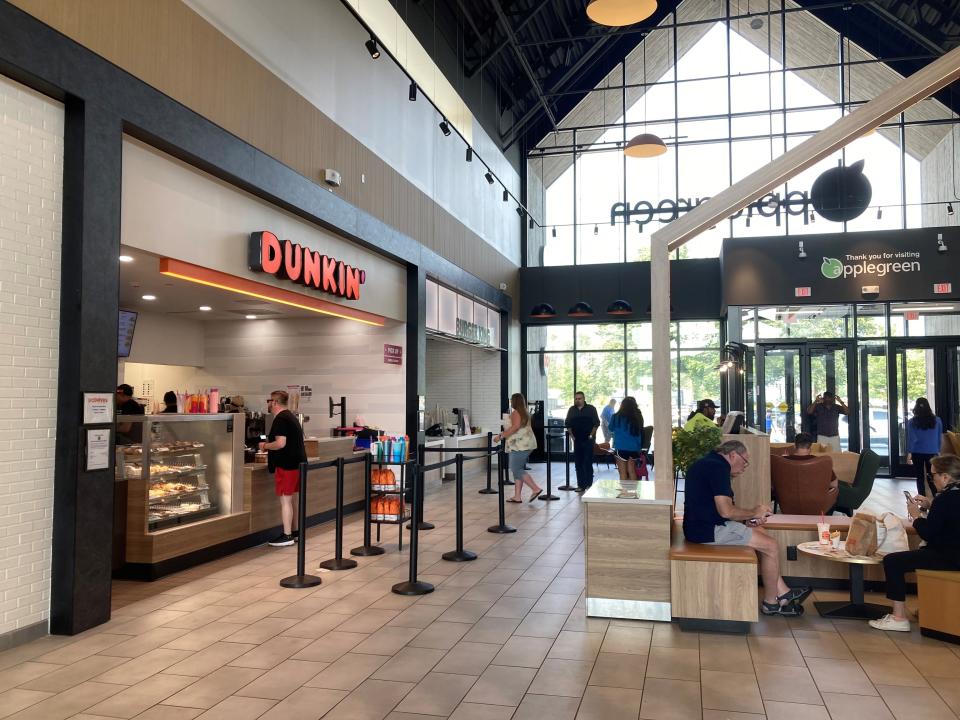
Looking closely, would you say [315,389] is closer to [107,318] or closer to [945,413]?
[107,318]

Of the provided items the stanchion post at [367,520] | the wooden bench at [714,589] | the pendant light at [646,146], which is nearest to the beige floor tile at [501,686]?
the wooden bench at [714,589]

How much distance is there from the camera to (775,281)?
44.5ft

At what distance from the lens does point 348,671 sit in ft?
13.3

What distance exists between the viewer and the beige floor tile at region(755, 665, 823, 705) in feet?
12.1

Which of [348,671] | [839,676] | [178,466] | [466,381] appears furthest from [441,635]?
[466,381]

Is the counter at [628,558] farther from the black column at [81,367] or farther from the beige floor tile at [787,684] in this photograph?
the black column at [81,367]

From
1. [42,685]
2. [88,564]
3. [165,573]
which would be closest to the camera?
[42,685]

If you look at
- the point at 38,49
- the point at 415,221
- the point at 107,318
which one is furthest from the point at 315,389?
the point at 38,49

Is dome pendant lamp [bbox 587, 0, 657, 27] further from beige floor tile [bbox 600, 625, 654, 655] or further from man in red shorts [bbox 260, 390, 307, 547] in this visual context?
beige floor tile [bbox 600, 625, 654, 655]

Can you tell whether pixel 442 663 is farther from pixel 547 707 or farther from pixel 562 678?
pixel 547 707

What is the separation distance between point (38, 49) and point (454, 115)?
27.2 feet

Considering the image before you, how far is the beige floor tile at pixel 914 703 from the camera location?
11.4 feet

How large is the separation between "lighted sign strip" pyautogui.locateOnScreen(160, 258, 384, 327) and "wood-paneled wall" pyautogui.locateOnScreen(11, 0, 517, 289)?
1207 mm

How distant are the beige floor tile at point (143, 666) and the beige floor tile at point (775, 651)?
3252mm
